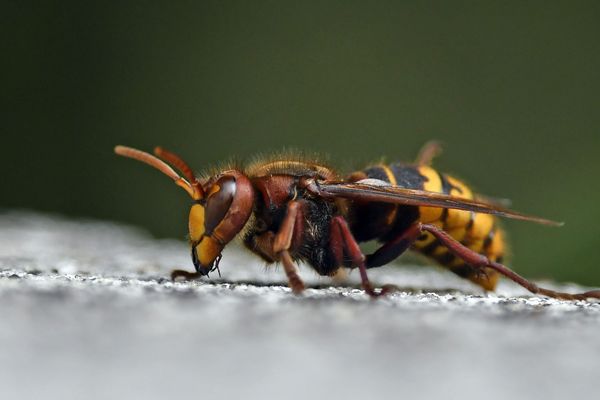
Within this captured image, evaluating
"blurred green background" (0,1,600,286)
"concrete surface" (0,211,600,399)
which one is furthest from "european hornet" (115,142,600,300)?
"blurred green background" (0,1,600,286)

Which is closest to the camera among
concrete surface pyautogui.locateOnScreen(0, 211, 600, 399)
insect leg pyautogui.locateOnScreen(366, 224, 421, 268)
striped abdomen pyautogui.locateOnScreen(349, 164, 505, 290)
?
concrete surface pyautogui.locateOnScreen(0, 211, 600, 399)

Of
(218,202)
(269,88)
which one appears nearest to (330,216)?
(218,202)

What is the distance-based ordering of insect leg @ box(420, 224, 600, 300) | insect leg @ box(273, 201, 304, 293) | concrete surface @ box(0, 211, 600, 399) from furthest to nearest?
1. insect leg @ box(420, 224, 600, 300)
2. insect leg @ box(273, 201, 304, 293)
3. concrete surface @ box(0, 211, 600, 399)

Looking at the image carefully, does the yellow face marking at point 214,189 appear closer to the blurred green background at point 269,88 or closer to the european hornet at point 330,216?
the european hornet at point 330,216

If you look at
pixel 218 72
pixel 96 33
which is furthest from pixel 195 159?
pixel 96 33

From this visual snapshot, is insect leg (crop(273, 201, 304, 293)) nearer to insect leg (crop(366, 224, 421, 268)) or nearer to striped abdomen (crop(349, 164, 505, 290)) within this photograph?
insect leg (crop(366, 224, 421, 268))

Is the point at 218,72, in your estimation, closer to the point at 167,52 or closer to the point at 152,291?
the point at 167,52

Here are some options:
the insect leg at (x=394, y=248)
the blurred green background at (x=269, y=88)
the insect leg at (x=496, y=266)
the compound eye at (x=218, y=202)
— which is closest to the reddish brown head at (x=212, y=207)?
the compound eye at (x=218, y=202)
